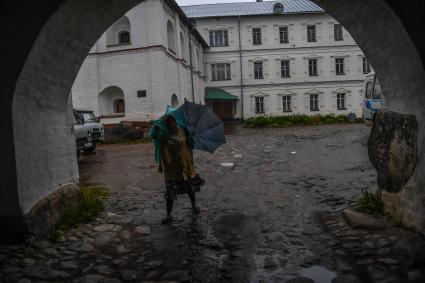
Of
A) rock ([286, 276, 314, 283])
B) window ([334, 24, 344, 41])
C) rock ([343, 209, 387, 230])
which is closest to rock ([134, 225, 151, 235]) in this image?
rock ([286, 276, 314, 283])

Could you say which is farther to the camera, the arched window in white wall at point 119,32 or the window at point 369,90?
the arched window in white wall at point 119,32

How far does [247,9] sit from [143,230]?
3310 centimetres

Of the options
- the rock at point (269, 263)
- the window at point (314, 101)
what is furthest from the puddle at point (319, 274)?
the window at point (314, 101)

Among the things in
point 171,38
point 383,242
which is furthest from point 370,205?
point 171,38

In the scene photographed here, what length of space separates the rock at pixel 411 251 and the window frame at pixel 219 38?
103ft

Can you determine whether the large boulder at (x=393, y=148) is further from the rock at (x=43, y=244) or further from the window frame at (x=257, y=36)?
the window frame at (x=257, y=36)

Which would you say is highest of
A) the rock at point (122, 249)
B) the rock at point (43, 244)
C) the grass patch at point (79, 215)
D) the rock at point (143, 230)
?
the grass patch at point (79, 215)

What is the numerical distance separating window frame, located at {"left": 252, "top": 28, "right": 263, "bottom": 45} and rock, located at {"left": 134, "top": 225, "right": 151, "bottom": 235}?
30683 millimetres

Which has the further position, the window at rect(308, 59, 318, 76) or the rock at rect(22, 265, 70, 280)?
the window at rect(308, 59, 318, 76)

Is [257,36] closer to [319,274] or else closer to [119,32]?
[119,32]

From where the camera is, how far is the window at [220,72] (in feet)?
113

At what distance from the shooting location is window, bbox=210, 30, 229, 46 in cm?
3400

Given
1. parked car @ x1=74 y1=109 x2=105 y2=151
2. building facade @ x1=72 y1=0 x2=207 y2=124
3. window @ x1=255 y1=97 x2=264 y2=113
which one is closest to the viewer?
parked car @ x1=74 y1=109 x2=105 y2=151

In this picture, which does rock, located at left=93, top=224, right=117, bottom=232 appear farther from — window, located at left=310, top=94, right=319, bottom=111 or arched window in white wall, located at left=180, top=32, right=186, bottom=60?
window, located at left=310, top=94, right=319, bottom=111
